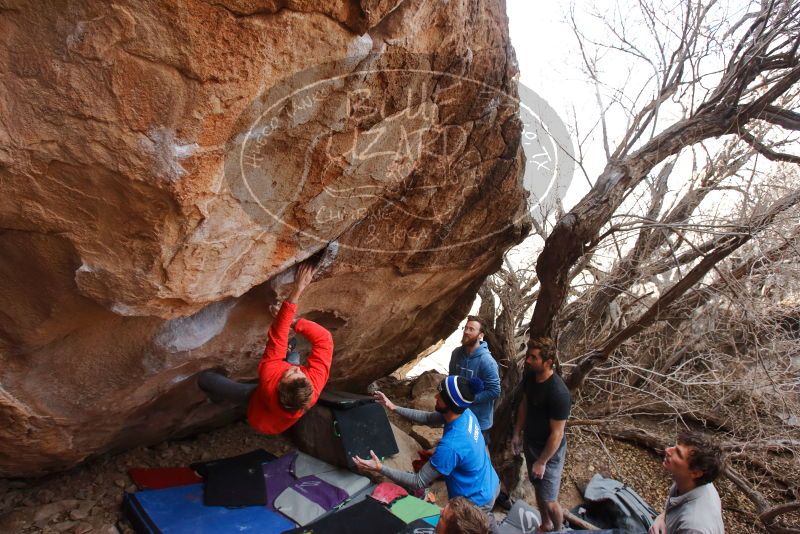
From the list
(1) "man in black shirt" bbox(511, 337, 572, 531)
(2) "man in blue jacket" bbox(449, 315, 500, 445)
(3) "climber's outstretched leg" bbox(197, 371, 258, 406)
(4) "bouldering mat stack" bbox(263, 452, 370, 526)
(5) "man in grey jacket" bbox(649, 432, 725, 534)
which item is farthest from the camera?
(2) "man in blue jacket" bbox(449, 315, 500, 445)

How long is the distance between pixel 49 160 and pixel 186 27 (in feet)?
2.31

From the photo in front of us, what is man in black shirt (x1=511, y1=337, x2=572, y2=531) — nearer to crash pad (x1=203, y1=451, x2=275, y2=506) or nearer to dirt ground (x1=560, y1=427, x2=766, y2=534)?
dirt ground (x1=560, y1=427, x2=766, y2=534)

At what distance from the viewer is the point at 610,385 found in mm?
6355

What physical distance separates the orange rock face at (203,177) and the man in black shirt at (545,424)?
112 cm

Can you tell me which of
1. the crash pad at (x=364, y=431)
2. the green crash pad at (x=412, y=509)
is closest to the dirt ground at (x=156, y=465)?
the crash pad at (x=364, y=431)

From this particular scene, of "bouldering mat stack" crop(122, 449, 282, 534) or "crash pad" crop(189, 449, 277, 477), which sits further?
"crash pad" crop(189, 449, 277, 477)

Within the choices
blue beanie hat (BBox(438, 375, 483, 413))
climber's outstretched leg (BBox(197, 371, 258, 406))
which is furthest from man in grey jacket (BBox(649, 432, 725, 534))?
climber's outstretched leg (BBox(197, 371, 258, 406))

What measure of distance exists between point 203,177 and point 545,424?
2816 millimetres

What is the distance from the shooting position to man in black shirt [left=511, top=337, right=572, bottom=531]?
353cm

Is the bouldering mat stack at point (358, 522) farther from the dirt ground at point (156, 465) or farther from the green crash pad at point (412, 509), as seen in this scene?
the dirt ground at point (156, 465)

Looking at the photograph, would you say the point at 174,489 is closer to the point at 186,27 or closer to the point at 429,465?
the point at 429,465

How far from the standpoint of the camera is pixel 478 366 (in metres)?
4.13

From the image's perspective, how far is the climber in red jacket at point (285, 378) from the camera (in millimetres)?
2744

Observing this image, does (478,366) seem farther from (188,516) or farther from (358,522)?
(188,516)
